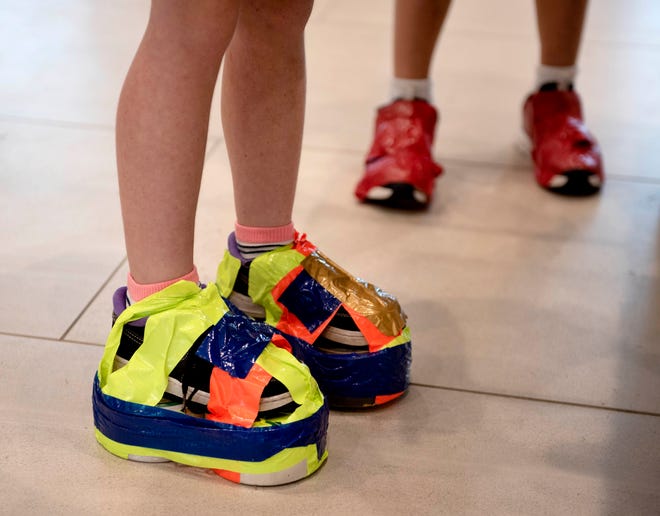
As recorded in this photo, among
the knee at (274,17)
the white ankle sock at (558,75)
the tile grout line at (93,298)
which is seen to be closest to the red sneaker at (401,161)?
the white ankle sock at (558,75)

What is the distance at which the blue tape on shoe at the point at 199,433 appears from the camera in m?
0.89

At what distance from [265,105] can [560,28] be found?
31.6 inches

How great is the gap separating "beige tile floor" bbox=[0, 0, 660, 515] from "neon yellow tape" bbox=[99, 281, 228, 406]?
9 cm

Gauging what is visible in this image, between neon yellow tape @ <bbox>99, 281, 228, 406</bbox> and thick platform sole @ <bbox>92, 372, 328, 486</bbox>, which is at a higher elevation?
neon yellow tape @ <bbox>99, 281, 228, 406</bbox>

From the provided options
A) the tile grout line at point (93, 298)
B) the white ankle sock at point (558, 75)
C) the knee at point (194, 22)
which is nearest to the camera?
the knee at point (194, 22)

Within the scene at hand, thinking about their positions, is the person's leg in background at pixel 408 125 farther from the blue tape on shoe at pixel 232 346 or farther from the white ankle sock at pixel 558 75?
the blue tape on shoe at pixel 232 346

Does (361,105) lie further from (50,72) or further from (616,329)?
(616,329)

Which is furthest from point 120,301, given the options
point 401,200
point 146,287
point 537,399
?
point 401,200

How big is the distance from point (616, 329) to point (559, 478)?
338 millimetres

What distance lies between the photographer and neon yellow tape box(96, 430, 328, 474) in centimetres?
90

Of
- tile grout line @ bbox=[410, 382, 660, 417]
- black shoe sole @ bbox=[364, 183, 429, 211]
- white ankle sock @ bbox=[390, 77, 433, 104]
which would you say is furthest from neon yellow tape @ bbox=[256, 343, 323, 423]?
white ankle sock @ bbox=[390, 77, 433, 104]

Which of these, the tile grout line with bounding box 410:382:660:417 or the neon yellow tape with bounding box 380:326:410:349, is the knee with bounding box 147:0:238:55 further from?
the tile grout line with bounding box 410:382:660:417

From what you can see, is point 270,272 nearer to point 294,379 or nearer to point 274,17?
point 294,379

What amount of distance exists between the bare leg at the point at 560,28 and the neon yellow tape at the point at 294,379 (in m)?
A: 0.93
